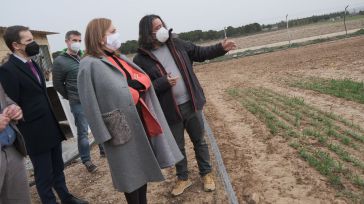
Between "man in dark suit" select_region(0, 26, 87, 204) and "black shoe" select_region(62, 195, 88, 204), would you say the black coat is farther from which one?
"black shoe" select_region(62, 195, 88, 204)

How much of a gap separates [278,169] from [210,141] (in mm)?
1463

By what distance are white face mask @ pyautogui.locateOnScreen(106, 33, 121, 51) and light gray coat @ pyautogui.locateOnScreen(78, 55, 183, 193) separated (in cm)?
15

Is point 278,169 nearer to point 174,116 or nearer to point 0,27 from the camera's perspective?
point 174,116

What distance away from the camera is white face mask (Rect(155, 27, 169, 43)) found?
127 inches

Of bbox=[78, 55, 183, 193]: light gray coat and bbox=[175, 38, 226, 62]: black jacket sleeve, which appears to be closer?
bbox=[78, 55, 183, 193]: light gray coat

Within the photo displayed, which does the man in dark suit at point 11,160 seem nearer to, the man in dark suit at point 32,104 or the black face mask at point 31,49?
the man in dark suit at point 32,104

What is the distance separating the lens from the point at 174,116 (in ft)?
11.2

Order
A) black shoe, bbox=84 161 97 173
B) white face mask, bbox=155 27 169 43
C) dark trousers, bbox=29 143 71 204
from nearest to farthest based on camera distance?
white face mask, bbox=155 27 169 43
dark trousers, bbox=29 143 71 204
black shoe, bbox=84 161 97 173

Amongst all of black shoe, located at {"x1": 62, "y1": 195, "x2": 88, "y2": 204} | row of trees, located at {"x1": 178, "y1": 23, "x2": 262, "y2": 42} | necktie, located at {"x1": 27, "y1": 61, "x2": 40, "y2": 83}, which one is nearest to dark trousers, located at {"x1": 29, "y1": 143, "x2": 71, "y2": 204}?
black shoe, located at {"x1": 62, "y1": 195, "x2": 88, "y2": 204}

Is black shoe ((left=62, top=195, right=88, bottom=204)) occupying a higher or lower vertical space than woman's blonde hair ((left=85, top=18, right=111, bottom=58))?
lower

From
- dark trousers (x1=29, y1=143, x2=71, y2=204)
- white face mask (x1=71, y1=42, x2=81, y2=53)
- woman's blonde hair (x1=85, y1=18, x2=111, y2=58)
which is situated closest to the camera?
woman's blonde hair (x1=85, y1=18, x2=111, y2=58)

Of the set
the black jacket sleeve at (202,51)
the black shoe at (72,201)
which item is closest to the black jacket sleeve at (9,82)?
the black shoe at (72,201)

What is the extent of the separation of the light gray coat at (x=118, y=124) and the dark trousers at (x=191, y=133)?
33.4 inches

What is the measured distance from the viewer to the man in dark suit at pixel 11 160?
251 centimetres
